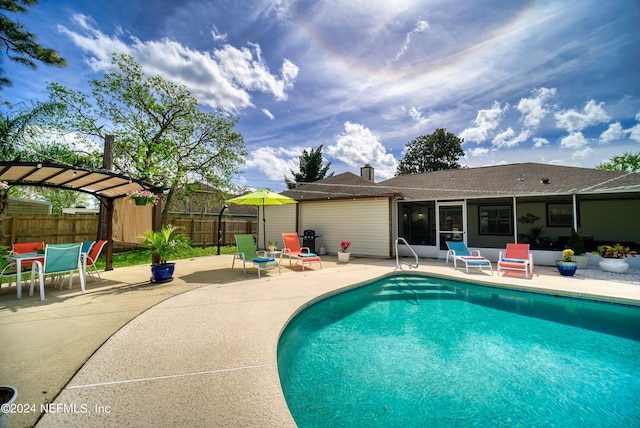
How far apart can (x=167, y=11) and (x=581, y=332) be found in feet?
41.3

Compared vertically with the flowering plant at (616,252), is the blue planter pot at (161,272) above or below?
below

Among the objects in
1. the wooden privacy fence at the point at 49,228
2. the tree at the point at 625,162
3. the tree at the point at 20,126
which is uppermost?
the tree at the point at 625,162

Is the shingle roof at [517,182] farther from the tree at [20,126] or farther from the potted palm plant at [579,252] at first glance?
the tree at [20,126]

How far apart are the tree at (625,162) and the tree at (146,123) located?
44.7 metres

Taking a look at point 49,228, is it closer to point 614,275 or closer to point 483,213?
point 483,213

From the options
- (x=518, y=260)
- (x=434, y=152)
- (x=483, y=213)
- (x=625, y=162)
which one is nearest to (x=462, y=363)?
(x=518, y=260)

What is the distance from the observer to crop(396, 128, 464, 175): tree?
106 feet

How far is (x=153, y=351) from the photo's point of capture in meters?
3.06

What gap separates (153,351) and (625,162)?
48322 mm

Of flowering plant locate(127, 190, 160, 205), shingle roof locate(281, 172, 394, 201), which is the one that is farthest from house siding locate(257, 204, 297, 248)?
flowering plant locate(127, 190, 160, 205)

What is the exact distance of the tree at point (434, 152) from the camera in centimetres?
3225

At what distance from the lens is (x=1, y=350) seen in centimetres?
302

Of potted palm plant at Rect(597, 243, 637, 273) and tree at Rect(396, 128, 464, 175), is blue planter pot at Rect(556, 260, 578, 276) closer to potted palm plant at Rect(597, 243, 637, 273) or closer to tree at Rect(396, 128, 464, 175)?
potted palm plant at Rect(597, 243, 637, 273)

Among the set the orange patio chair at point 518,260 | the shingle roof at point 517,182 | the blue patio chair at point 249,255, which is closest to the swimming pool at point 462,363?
the orange patio chair at point 518,260
